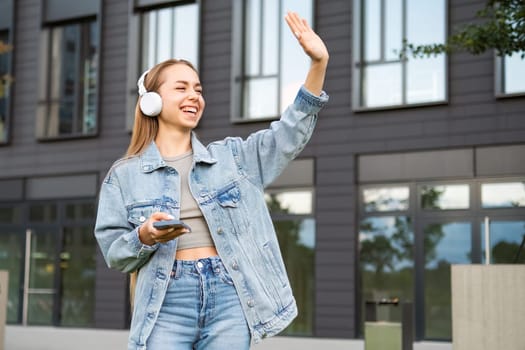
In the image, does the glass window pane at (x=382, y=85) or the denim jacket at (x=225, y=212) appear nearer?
the denim jacket at (x=225, y=212)

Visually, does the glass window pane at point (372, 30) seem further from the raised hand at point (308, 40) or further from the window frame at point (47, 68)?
the raised hand at point (308, 40)

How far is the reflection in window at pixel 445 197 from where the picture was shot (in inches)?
615

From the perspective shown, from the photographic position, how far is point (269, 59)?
17.9m

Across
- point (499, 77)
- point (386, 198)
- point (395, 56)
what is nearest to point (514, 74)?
point (499, 77)

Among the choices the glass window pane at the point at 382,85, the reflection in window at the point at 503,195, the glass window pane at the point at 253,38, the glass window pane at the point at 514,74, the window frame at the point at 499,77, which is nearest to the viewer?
the reflection in window at the point at 503,195

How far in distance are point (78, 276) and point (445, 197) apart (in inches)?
323

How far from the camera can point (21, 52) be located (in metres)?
21.2

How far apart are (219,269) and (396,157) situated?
13427mm

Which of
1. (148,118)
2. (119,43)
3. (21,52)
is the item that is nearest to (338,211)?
(119,43)

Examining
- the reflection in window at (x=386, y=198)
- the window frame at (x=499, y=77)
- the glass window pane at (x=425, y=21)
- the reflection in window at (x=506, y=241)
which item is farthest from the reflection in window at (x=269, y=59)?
the reflection in window at (x=506, y=241)

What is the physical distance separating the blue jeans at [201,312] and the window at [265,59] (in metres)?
14.3

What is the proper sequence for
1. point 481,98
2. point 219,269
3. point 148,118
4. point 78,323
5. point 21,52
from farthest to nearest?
point 21,52 → point 78,323 → point 481,98 → point 148,118 → point 219,269

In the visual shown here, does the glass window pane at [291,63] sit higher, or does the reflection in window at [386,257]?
the glass window pane at [291,63]

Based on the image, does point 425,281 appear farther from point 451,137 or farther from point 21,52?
point 21,52
